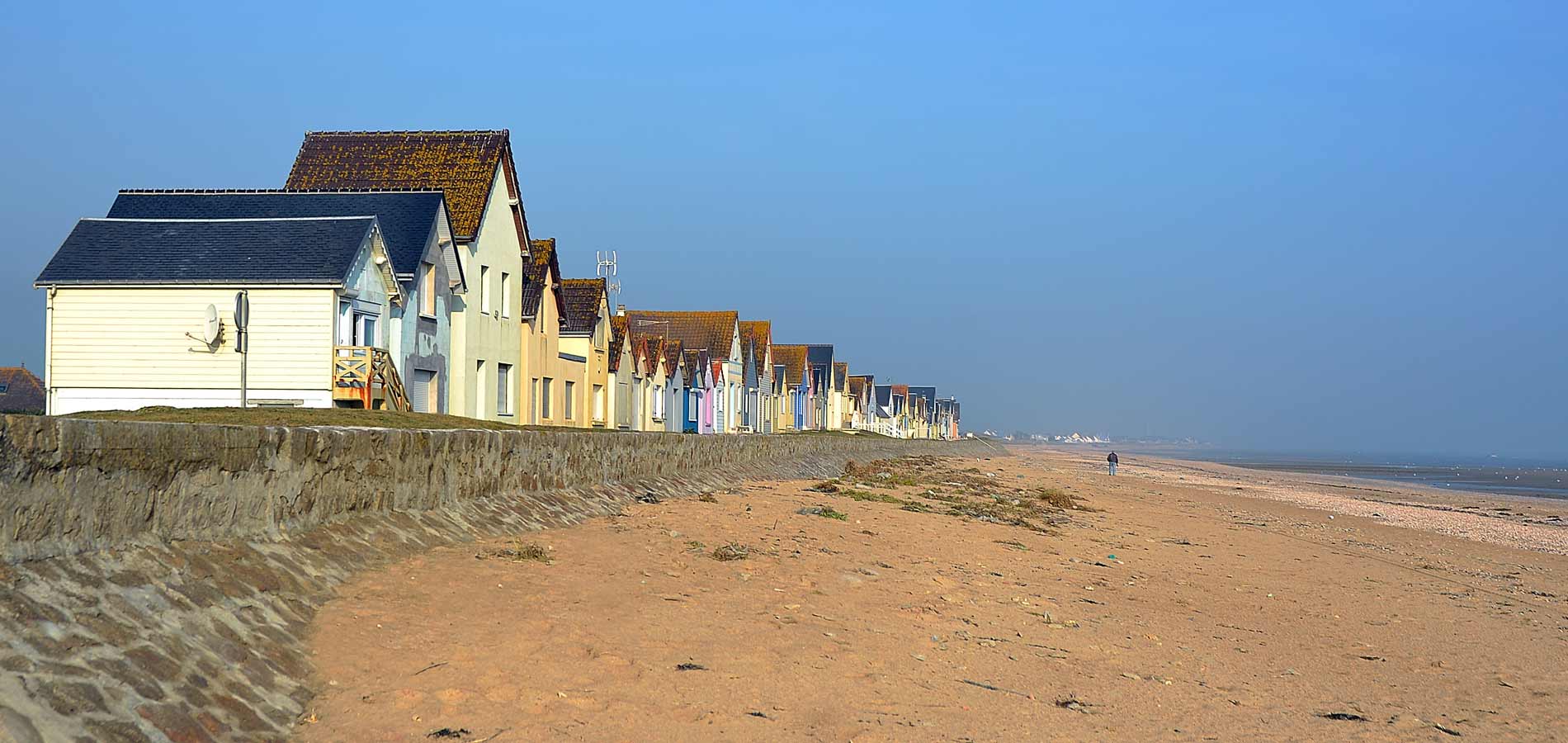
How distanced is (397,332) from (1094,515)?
51.8 feet

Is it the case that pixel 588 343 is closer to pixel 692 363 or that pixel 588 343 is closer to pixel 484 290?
pixel 484 290

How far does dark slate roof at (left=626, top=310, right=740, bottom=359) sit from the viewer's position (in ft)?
208

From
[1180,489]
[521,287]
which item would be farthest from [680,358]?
[1180,489]

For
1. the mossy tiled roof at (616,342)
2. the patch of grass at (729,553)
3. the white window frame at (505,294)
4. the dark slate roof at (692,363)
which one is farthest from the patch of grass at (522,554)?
Answer: the dark slate roof at (692,363)

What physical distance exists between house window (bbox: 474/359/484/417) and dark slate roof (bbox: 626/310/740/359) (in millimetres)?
29544

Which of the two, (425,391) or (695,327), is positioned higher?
(695,327)

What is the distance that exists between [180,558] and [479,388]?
88.6 feet

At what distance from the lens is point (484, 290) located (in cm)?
3262

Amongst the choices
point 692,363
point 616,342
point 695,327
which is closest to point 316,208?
point 616,342

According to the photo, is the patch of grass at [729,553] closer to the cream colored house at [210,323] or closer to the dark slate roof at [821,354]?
the cream colored house at [210,323]

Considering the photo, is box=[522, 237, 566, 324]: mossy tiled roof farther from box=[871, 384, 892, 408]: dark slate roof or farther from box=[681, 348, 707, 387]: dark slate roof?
box=[871, 384, 892, 408]: dark slate roof

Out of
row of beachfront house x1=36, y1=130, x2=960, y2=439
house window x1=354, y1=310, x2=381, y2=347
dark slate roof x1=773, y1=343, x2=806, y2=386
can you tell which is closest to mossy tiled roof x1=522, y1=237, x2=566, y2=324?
row of beachfront house x1=36, y1=130, x2=960, y2=439

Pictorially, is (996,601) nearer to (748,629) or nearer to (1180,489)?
(748,629)

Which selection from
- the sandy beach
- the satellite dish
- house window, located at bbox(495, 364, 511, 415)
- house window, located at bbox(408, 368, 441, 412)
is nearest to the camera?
the sandy beach
